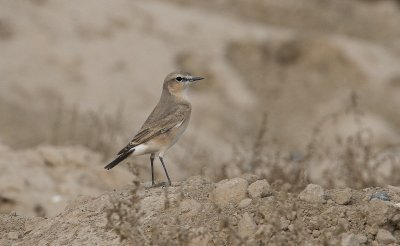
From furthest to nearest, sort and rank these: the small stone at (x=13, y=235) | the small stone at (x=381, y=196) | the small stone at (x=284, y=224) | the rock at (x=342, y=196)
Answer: the small stone at (x=13, y=235) < the small stone at (x=381, y=196) < the rock at (x=342, y=196) < the small stone at (x=284, y=224)

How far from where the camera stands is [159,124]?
855 cm

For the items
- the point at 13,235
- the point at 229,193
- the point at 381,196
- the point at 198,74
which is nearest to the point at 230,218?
the point at 229,193

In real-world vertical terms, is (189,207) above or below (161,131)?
above

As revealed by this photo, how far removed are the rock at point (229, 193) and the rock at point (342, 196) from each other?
69cm

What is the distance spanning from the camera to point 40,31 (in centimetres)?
1889

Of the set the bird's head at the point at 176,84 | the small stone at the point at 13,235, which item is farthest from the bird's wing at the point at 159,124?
the small stone at the point at 13,235

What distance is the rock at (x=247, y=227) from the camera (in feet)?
20.1

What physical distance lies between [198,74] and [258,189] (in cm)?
1284

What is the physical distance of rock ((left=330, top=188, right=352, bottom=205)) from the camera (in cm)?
668

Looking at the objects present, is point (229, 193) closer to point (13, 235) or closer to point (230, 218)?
point (230, 218)

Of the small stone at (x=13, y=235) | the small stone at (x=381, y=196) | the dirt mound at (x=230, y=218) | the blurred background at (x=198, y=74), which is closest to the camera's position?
the dirt mound at (x=230, y=218)

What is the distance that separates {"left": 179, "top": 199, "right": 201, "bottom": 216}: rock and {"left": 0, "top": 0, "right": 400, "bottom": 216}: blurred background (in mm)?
4816

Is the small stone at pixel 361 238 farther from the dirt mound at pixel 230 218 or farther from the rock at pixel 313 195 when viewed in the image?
the rock at pixel 313 195

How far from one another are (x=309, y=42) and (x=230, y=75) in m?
2.85
